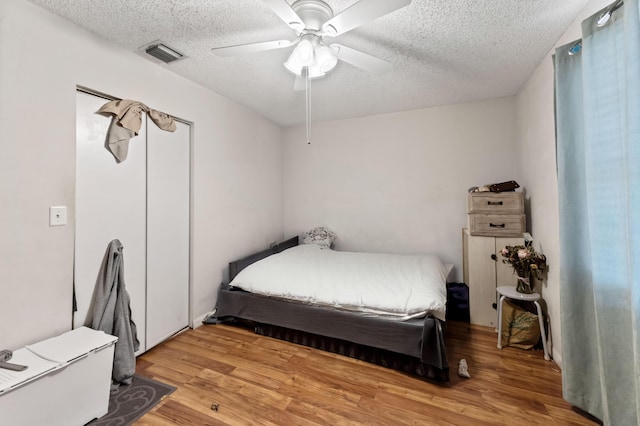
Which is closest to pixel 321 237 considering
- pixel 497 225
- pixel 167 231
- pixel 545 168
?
pixel 167 231

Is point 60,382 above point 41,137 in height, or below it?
below

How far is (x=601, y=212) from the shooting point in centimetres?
132

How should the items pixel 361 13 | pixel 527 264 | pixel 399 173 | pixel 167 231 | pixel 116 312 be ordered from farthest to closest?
pixel 399 173
pixel 167 231
pixel 527 264
pixel 116 312
pixel 361 13

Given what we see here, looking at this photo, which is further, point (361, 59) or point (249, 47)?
point (361, 59)

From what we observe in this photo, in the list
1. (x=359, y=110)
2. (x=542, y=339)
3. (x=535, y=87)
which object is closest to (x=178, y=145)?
(x=359, y=110)

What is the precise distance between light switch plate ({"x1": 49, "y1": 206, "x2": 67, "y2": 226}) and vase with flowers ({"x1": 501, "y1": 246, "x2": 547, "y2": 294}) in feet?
11.1

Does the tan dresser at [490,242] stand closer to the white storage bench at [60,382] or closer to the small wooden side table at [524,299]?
the small wooden side table at [524,299]

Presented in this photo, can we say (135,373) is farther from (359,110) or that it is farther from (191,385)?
(359,110)

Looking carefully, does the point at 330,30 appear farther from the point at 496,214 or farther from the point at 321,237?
the point at 321,237

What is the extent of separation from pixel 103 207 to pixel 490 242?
342 centimetres

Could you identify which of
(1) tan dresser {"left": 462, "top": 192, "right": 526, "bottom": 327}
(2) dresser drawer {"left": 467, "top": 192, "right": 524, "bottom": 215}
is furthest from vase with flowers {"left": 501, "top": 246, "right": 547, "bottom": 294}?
(2) dresser drawer {"left": 467, "top": 192, "right": 524, "bottom": 215}

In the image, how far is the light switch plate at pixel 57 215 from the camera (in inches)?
65.5

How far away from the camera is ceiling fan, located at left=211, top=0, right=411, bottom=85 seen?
1.28m

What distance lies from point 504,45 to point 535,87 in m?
0.69
